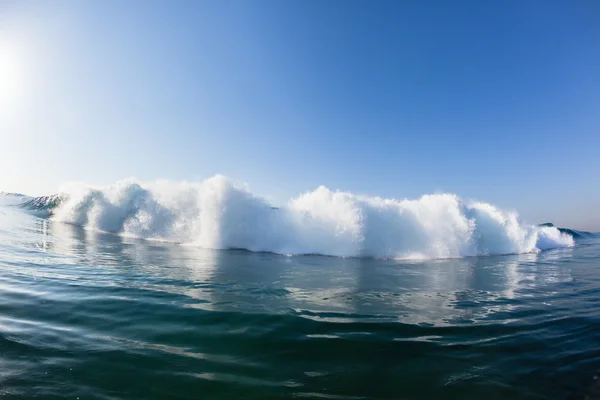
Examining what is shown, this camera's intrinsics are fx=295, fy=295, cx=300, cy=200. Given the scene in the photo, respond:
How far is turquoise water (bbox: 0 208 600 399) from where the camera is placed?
323 cm

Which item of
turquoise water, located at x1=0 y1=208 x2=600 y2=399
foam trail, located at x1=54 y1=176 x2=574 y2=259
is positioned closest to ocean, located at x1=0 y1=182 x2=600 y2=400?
turquoise water, located at x1=0 y1=208 x2=600 y2=399

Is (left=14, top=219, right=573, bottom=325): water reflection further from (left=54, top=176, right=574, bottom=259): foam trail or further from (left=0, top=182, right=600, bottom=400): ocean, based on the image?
(left=54, top=176, right=574, bottom=259): foam trail

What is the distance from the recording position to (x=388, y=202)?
19.1m

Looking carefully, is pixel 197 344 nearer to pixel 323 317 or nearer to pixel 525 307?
pixel 323 317

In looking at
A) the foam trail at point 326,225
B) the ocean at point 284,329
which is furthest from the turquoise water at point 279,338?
the foam trail at point 326,225

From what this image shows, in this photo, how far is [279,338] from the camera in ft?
14.6

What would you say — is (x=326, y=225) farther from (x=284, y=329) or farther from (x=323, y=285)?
(x=284, y=329)

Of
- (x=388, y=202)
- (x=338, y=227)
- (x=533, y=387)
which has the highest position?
(x=388, y=202)

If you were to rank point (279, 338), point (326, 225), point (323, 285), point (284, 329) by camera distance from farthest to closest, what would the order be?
point (326, 225)
point (323, 285)
point (284, 329)
point (279, 338)

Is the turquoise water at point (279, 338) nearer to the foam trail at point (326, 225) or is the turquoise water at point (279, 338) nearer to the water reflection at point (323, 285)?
the water reflection at point (323, 285)

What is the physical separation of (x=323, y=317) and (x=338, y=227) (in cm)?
1194

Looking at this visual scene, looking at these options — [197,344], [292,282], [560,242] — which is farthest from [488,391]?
[560,242]

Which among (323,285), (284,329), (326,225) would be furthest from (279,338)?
(326,225)

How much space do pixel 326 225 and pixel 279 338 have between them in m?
13.0
